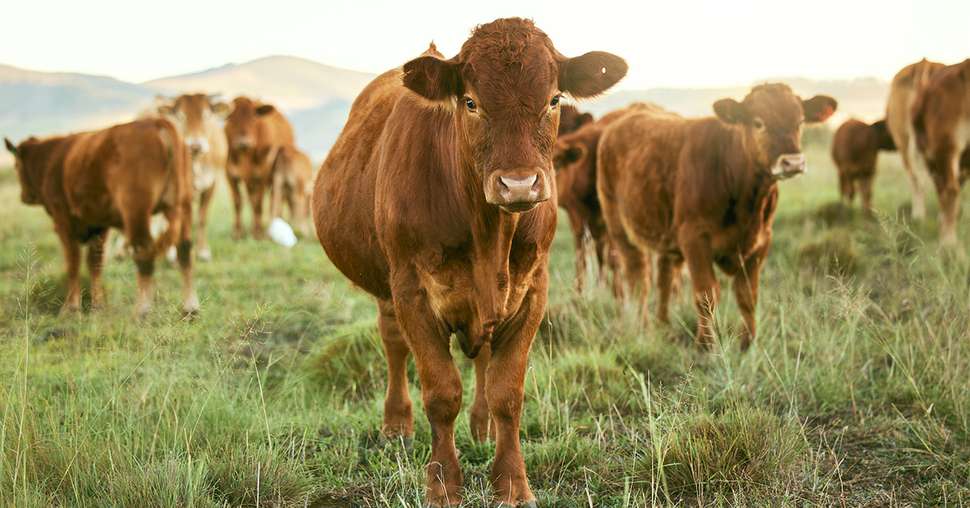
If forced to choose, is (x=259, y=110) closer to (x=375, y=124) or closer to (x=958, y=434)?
(x=375, y=124)

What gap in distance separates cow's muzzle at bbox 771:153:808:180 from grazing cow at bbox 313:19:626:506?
297 centimetres

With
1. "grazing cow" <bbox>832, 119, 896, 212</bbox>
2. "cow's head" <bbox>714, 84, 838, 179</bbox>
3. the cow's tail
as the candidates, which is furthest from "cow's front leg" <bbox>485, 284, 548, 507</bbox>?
"grazing cow" <bbox>832, 119, 896, 212</bbox>

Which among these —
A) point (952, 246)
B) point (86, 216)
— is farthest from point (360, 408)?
point (952, 246)

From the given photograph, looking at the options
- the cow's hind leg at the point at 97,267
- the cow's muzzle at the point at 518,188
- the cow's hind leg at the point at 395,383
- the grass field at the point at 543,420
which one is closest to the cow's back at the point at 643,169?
the grass field at the point at 543,420

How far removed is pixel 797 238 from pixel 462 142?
946cm

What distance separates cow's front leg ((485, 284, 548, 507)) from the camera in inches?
164

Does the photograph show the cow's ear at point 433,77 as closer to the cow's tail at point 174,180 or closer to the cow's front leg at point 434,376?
the cow's front leg at point 434,376

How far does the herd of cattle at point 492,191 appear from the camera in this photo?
13.0 feet

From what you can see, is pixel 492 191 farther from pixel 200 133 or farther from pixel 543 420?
pixel 200 133

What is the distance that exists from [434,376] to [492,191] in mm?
1030

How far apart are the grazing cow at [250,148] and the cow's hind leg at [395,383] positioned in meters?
12.3

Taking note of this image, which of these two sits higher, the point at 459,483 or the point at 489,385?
the point at 489,385

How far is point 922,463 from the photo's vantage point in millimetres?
4656

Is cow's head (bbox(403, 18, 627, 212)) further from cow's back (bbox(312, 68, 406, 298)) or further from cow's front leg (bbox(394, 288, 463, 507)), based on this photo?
cow's back (bbox(312, 68, 406, 298))
